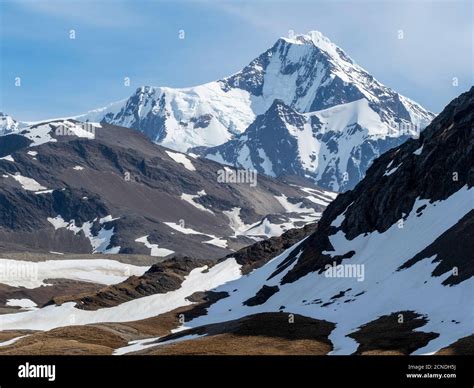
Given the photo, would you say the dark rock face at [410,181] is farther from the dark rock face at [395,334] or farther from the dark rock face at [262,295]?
the dark rock face at [395,334]

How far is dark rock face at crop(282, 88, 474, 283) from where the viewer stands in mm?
148625

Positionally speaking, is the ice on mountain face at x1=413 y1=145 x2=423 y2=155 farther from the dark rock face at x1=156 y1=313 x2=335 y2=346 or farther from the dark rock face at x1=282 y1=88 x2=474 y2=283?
the dark rock face at x1=156 y1=313 x2=335 y2=346

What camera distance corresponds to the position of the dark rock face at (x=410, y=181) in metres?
149

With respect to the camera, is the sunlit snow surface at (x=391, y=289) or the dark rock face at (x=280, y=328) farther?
the dark rock face at (x=280, y=328)

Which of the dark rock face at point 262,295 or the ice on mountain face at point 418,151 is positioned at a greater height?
the ice on mountain face at point 418,151

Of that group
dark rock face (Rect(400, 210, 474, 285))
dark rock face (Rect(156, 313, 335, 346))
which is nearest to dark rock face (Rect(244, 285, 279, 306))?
dark rock face (Rect(156, 313, 335, 346))

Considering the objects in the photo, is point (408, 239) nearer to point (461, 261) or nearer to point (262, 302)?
point (461, 261)

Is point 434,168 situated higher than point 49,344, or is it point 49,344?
point 434,168

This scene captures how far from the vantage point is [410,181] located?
528 ft

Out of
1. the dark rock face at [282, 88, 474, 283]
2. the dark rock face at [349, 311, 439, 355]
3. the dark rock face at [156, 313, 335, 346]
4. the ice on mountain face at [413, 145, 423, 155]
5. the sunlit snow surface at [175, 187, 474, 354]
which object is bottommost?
the dark rock face at [349, 311, 439, 355]

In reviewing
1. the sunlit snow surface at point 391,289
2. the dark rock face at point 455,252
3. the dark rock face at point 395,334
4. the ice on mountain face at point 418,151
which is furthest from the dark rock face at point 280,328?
the ice on mountain face at point 418,151

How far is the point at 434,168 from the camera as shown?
153125mm

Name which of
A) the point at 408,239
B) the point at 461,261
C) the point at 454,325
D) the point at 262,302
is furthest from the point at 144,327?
the point at 454,325
